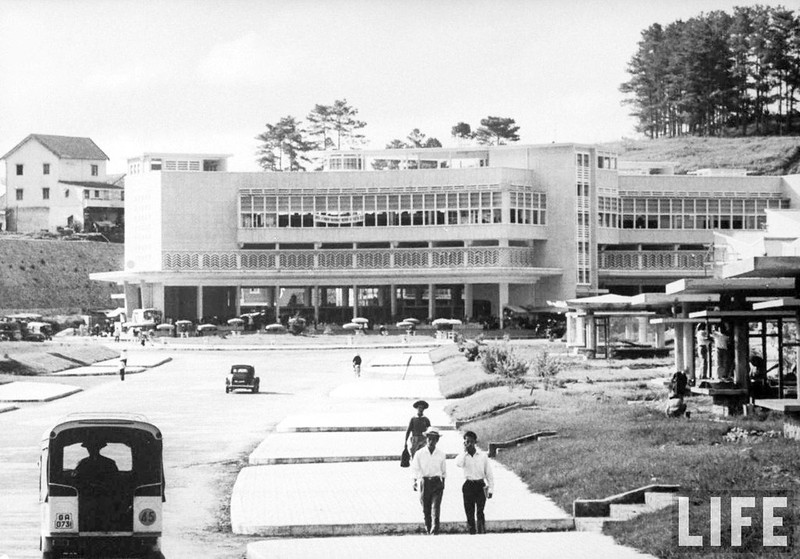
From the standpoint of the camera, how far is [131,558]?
62.8 ft

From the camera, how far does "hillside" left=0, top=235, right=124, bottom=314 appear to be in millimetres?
135125

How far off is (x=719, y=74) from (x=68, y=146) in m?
73.2

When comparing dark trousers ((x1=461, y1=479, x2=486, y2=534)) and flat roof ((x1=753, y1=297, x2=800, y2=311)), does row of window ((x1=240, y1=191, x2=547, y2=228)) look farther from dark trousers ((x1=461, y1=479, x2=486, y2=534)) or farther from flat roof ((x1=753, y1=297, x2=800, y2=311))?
dark trousers ((x1=461, y1=479, x2=486, y2=534))

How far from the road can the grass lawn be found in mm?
5685

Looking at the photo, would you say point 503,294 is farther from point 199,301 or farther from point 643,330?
point 643,330

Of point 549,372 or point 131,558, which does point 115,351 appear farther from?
point 131,558

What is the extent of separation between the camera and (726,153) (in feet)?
551

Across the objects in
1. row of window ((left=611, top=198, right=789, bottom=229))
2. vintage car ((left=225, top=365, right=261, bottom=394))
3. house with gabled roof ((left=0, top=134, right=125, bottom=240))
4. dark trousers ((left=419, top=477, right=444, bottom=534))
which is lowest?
vintage car ((left=225, top=365, right=261, bottom=394))

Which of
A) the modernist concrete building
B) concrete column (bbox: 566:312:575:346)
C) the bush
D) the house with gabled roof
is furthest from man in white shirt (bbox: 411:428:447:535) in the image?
the house with gabled roof

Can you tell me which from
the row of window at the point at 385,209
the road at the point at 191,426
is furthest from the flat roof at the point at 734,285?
the row of window at the point at 385,209

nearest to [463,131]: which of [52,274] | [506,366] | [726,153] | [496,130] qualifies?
[496,130]

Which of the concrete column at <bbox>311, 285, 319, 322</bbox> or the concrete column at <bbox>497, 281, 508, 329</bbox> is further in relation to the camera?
the concrete column at <bbox>311, 285, 319, 322</bbox>

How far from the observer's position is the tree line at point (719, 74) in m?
165

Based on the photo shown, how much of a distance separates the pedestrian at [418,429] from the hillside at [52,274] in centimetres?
11272
